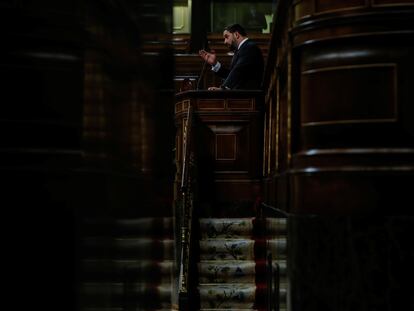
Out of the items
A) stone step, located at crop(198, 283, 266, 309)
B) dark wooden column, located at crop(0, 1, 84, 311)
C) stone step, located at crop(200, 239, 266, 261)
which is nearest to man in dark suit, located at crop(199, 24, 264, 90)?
stone step, located at crop(200, 239, 266, 261)

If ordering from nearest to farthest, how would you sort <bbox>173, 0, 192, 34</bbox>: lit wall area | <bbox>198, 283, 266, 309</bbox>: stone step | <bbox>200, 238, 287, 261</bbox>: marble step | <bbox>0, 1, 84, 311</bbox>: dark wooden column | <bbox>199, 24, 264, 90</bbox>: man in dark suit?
<bbox>0, 1, 84, 311</bbox>: dark wooden column, <bbox>198, 283, 266, 309</bbox>: stone step, <bbox>200, 238, 287, 261</bbox>: marble step, <bbox>199, 24, 264, 90</bbox>: man in dark suit, <bbox>173, 0, 192, 34</bbox>: lit wall area

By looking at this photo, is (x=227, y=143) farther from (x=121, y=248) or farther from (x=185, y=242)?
(x=121, y=248)

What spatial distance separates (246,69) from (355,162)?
467 cm

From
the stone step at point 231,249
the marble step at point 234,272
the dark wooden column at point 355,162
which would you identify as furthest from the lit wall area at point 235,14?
the dark wooden column at point 355,162

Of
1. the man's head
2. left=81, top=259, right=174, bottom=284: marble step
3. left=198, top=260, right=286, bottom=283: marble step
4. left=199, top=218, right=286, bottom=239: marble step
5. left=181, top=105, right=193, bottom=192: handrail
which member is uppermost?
the man's head

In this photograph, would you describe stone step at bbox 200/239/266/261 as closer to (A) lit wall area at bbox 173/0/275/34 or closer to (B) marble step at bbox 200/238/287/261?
(B) marble step at bbox 200/238/287/261

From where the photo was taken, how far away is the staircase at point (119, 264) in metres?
0.55

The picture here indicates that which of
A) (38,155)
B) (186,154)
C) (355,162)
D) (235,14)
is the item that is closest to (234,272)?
(186,154)

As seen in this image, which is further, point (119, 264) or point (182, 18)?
point (182, 18)

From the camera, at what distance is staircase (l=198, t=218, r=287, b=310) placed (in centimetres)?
588

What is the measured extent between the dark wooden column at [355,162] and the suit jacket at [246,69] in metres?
4.29

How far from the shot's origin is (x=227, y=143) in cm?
780

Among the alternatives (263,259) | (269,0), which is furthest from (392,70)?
(269,0)

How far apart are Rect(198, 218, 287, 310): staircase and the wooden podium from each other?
1016mm
